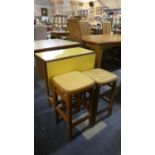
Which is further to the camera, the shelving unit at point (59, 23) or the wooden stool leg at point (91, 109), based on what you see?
the shelving unit at point (59, 23)

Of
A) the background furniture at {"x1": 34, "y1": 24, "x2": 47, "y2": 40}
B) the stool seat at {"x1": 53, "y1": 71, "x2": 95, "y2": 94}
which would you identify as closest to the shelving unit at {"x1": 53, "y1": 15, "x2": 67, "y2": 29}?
the background furniture at {"x1": 34, "y1": 24, "x2": 47, "y2": 40}

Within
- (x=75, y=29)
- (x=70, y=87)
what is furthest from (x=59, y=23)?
(x=70, y=87)

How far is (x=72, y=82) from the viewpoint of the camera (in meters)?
1.32

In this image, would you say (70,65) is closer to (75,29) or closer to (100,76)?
(100,76)

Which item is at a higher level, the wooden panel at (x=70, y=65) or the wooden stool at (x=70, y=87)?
the wooden panel at (x=70, y=65)

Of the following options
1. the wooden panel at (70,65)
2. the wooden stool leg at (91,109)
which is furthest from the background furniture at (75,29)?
the wooden stool leg at (91,109)

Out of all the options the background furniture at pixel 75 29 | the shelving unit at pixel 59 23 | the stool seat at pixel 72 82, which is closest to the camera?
the stool seat at pixel 72 82

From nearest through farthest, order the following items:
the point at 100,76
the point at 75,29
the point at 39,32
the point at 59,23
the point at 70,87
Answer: the point at 70,87
the point at 100,76
the point at 75,29
the point at 39,32
the point at 59,23

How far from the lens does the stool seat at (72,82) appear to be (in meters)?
1.24

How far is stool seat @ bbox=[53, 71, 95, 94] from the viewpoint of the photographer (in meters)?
1.24

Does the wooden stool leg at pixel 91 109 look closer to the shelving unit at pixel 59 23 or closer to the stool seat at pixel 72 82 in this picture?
the stool seat at pixel 72 82
